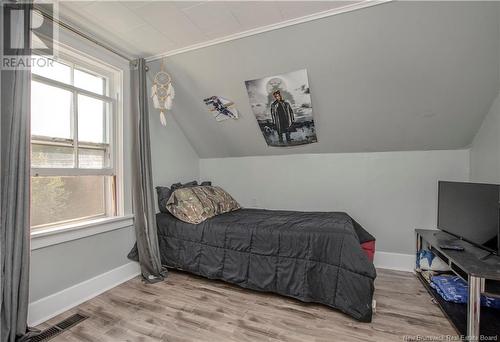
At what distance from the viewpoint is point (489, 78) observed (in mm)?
2074

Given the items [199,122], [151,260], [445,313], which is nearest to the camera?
[445,313]

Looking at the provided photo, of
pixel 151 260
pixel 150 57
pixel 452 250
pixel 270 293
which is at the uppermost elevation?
pixel 150 57

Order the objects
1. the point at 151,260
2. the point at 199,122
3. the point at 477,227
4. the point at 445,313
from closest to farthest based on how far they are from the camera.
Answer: the point at 445,313 → the point at 477,227 → the point at 151,260 → the point at 199,122

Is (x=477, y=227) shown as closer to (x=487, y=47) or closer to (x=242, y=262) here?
(x=487, y=47)

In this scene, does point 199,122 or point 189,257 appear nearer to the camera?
point 189,257

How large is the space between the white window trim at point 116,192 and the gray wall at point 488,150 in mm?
3553

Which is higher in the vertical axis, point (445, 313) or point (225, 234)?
point (225, 234)

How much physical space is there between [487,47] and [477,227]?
56.4 inches

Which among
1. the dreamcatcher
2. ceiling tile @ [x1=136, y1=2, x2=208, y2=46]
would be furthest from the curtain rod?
ceiling tile @ [x1=136, y1=2, x2=208, y2=46]

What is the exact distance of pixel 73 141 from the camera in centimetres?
222

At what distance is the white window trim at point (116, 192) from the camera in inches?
76.6

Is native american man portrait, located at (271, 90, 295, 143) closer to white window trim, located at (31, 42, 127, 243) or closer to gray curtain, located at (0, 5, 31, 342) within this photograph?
white window trim, located at (31, 42, 127, 243)

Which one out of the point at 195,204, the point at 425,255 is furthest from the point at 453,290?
the point at 195,204

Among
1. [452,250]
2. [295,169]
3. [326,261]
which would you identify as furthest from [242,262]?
[452,250]
